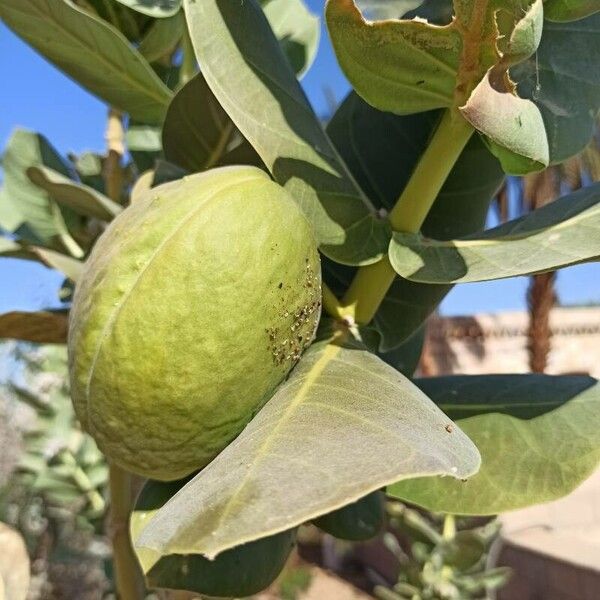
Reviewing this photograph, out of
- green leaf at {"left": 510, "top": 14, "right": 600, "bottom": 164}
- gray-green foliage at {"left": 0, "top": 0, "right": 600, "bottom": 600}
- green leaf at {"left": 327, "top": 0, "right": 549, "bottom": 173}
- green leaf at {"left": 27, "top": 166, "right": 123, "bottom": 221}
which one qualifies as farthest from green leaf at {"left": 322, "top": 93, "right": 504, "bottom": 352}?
green leaf at {"left": 27, "top": 166, "right": 123, "bottom": 221}

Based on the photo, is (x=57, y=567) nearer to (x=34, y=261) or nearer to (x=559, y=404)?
(x=34, y=261)

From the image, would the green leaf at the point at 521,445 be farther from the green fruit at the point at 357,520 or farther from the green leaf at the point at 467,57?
the green leaf at the point at 467,57

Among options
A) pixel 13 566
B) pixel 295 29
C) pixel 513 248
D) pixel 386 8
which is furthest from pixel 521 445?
pixel 295 29

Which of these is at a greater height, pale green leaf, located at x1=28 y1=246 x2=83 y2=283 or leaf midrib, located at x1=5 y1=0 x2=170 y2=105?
leaf midrib, located at x1=5 y1=0 x2=170 y2=105

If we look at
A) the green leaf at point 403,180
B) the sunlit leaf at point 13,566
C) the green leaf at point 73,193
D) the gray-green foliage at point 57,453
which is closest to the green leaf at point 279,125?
the green leaf at point 403,180

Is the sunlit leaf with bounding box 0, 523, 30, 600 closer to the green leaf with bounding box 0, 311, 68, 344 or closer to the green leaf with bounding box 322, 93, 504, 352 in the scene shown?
the green leaf with bounding box 0, 311, 68, 344
